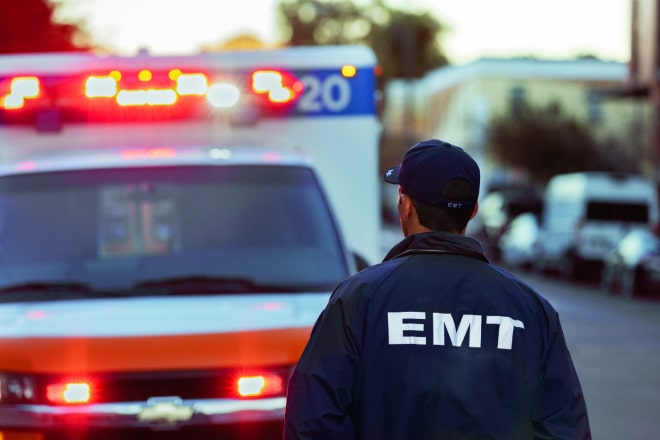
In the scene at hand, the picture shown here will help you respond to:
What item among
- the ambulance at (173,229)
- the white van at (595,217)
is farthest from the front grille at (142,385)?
the white van at (595,217)

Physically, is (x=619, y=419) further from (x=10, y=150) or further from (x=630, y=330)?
(x=630, y=330)

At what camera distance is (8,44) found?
789 inches

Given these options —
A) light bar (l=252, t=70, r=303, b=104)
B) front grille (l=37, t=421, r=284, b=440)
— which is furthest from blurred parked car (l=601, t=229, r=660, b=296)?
front grille (l=37, t=421, r=284, b=440)

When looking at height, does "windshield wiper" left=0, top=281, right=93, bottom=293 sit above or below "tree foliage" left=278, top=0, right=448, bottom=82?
above

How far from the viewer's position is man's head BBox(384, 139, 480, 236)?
3318 mm

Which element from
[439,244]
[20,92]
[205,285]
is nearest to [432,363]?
[439,244]

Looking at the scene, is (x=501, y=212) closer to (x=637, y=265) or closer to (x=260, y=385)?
(x=637, y=265)

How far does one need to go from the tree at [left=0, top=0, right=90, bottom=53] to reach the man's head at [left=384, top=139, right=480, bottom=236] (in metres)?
17.0

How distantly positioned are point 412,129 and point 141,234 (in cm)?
7700

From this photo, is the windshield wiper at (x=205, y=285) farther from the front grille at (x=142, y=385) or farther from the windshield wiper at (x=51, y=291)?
the front grille at (x=142, y=385)

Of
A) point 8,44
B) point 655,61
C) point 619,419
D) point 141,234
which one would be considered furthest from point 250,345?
point 655,61

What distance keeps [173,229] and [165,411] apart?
1519 mm

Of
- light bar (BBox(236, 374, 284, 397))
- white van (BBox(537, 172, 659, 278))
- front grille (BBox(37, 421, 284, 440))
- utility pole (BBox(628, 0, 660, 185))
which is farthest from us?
utility pole (BBox(628, 0, 660, 185))

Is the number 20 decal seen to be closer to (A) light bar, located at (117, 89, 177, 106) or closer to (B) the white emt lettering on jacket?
(A) light bar, located at (117, 89, 177, 106)
